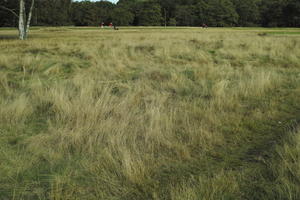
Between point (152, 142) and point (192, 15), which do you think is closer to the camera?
point (152, 142)

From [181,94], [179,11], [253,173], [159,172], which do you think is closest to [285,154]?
[253,173]

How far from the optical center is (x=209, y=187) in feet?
8.84

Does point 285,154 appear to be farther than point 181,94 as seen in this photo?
No

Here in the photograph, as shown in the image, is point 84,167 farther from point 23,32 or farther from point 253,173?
point 23,32

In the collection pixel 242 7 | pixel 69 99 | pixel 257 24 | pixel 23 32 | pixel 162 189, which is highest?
pixel 242 7

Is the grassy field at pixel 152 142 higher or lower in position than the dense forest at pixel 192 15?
lower

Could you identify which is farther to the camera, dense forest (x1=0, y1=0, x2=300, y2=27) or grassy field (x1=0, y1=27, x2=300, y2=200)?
dense forest (x1=0, y1=0, x2=300, y2=27)

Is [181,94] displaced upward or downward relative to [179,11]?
downward

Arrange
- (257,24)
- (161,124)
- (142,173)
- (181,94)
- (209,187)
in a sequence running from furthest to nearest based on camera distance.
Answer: (257,24), (181,94), (161,124), (142,173), (209,187)

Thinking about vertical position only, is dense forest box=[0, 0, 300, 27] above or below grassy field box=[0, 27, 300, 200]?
above

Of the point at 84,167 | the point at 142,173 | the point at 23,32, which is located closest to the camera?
the point at 142,173

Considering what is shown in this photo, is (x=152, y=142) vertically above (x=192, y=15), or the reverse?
(x=192, y=15)

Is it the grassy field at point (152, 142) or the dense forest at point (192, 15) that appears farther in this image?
the dense forest at point (192, 15)

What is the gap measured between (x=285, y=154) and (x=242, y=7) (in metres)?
107
